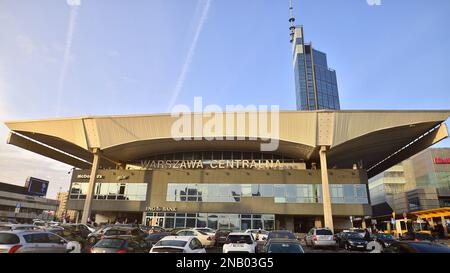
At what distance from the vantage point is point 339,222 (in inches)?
1713

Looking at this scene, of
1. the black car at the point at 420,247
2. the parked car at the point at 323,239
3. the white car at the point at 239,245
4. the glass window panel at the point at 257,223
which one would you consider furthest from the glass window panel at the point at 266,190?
the black car at the point at 420,247

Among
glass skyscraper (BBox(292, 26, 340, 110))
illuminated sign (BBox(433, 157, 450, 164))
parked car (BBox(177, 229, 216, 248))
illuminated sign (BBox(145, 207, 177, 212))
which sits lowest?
parked car (BBox(177, 229, 216, 248))

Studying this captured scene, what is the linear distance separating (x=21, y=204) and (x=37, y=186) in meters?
9.17

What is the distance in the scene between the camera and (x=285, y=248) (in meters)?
10.7

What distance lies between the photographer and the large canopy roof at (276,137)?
35.2m

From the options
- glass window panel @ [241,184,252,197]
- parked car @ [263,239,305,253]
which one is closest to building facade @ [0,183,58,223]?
glass window panel @ [241,184,252,197]

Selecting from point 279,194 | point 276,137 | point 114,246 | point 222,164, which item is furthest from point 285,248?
point 222,164

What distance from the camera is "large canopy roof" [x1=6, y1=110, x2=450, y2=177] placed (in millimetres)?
35156

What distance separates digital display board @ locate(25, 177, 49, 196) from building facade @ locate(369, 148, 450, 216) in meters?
107

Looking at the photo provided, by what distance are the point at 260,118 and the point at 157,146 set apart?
56.0ft

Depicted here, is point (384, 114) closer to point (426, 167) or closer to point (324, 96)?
point (426, 167)

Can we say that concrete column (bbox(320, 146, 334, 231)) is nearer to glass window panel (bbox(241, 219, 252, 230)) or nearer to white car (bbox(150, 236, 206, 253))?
glass window panel (bbox(241, 219, 252, 230))

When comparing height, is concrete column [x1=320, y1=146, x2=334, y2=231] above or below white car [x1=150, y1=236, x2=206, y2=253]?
above

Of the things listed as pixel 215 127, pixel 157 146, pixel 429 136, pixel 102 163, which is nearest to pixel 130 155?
pixel 157 146
